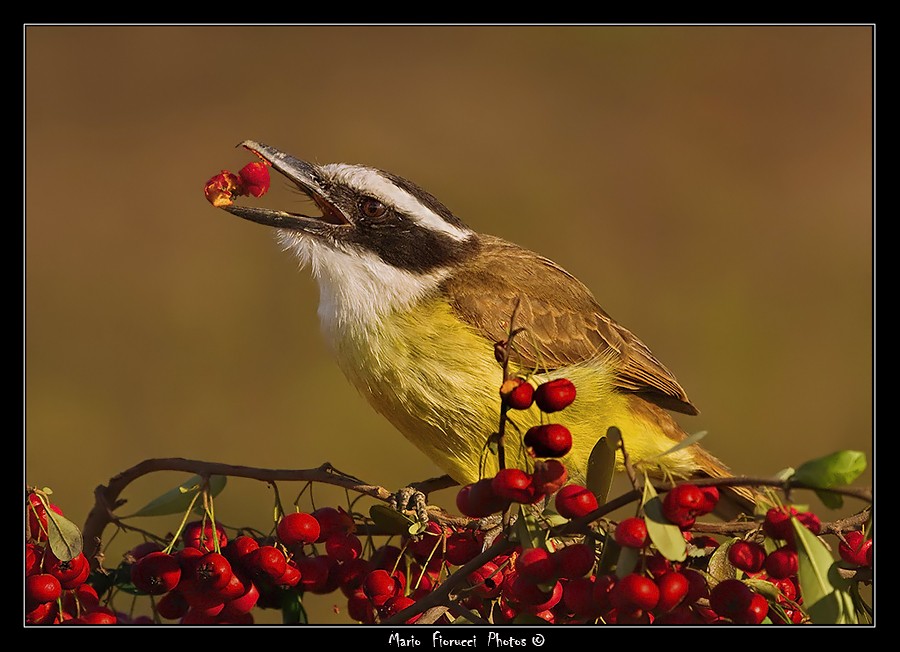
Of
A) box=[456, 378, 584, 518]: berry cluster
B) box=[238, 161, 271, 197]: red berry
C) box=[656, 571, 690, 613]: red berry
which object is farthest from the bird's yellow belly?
box=[656, 571, 690, 613]: red berry

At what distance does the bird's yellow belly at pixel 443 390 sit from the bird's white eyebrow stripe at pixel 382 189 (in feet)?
1.29

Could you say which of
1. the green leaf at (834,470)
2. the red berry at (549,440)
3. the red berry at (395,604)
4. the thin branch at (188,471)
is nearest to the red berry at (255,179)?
the thin branch at (188,471)

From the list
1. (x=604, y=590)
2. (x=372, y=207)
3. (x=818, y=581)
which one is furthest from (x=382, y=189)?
(x=818, y=581)

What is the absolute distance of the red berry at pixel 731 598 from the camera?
2682 millimetres

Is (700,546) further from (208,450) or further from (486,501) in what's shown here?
(208,450)

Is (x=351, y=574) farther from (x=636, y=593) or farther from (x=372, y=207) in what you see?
(x=372, y=207)

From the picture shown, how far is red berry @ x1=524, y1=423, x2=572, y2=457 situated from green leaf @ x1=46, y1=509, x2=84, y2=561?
50.1 inches

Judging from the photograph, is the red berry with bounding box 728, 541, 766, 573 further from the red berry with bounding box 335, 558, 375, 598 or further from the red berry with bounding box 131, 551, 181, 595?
the red berry with bounding box 131, 551, 181, 595

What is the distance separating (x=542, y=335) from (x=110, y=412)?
5.64m

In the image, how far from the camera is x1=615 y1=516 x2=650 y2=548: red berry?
8.15ft

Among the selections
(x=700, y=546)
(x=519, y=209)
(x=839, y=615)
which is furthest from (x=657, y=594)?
(x=519, y=209)

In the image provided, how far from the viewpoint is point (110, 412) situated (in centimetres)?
926

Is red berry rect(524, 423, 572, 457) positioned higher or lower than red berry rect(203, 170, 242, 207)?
lower

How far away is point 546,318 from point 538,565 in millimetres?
2120
